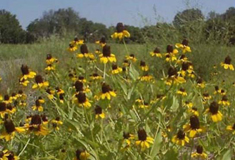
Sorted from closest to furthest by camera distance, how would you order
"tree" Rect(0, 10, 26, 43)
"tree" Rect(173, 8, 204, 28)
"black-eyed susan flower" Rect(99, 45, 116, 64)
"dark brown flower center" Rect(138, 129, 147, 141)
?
"dark brown flower center" Rect(138, 129, 147, 141) → "black-eyed susan flower" Rect(99, 45, 116, 64) → "tree" Rect(173, 8, 204, 28) → "tree" Rect(0, 10, 26, 43)

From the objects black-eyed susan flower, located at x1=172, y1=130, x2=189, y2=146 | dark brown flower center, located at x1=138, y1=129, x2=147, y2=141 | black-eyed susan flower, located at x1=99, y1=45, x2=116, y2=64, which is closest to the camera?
dark brown flower center, located at x1=138, y1=129, x2=147, y2=141

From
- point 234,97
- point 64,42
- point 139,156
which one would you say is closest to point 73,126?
point 139,156

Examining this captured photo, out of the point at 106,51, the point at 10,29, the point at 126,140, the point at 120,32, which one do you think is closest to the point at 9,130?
the point at 126,140

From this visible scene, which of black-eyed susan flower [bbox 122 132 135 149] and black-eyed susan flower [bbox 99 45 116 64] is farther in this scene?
black-eyed susan flower [bbox 99 45 116 64]

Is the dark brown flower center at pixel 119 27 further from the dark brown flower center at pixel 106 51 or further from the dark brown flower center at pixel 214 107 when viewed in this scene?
the dark brown flower center at pixel 214 107

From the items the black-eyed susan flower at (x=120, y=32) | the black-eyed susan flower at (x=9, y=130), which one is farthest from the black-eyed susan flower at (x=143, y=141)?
the black-eyed susan flower at (x=120, y=32)

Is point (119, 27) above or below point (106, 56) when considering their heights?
above

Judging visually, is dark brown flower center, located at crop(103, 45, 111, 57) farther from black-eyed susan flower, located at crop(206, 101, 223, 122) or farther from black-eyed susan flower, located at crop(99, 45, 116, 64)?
black-eyed susan flower, located at crop(206, 101, 223, 122)

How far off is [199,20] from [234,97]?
11.6 ft

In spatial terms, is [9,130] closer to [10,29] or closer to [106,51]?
[106,51]

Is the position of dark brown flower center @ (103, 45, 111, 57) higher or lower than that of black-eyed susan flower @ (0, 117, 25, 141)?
higher

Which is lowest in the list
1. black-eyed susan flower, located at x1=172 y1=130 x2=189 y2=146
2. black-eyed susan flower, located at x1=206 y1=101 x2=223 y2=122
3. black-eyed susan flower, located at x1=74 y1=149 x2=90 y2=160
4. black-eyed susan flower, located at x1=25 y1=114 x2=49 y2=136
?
black-eyed susan flower, located at x1=74 y1=149 x2=90 y2=160

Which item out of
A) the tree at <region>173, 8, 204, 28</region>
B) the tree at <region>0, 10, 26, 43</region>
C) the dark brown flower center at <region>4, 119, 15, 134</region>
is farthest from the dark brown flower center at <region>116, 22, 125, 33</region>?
the tree at <region>0, 10, 26, 43</region>

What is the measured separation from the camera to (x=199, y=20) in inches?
259
